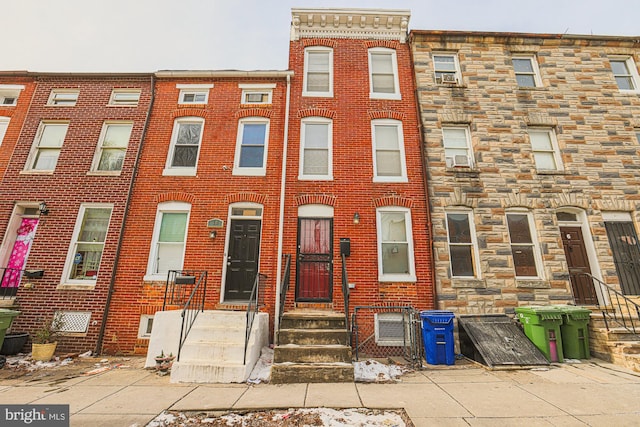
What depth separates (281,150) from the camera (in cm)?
887

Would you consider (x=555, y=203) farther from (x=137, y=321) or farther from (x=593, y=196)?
(x=137, y=321)

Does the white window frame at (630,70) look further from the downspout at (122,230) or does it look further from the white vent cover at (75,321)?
the white vent cover at (75,321)

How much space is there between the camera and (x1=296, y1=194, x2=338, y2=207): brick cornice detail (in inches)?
326

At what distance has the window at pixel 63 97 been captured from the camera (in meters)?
9.57

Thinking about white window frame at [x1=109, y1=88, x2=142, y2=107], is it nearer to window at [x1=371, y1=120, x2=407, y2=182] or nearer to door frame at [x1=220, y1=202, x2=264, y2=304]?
door frame at [x1=220, y1=202, x2=264, y2=304]

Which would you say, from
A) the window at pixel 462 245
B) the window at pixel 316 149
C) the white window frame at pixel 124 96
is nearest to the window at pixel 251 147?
→ the window at pixel 316 149

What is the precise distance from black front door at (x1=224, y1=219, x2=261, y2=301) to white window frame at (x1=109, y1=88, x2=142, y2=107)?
5.70m

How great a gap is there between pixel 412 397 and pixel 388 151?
22.0ft

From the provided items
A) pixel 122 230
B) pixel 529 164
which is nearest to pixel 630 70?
pixel 529 164

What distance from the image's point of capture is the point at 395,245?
8109mm

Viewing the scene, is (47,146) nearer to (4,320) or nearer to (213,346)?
(4,320)

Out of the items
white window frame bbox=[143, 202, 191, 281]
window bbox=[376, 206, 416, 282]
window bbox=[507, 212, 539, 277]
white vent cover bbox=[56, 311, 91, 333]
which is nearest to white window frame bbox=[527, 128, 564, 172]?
window bbox=[507, 212, 539, 277]

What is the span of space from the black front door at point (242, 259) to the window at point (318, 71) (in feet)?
15.9

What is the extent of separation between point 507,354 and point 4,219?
44.9ft
